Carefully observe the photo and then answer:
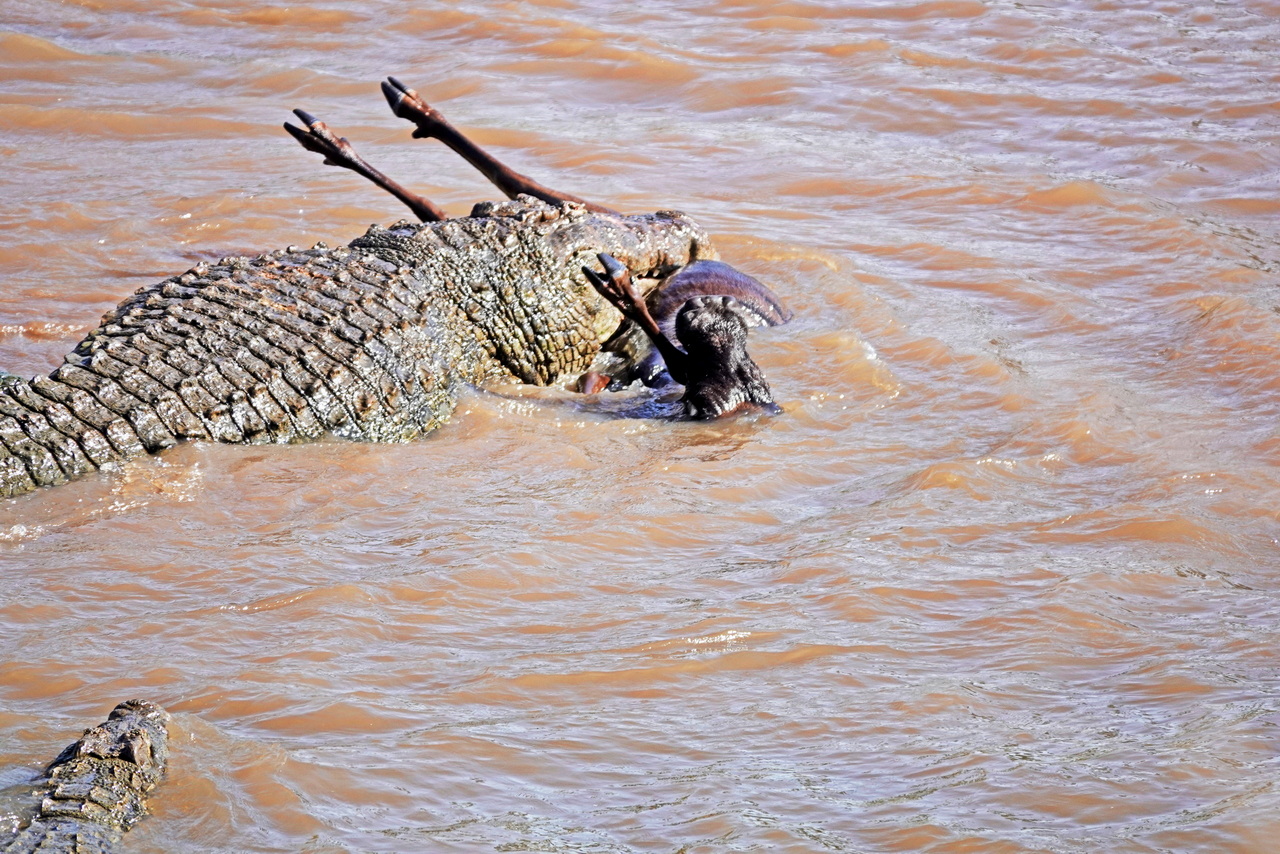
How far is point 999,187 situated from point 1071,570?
4.61 meters

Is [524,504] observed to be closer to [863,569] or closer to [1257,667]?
A: [863,569]

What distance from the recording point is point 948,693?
11.6ft

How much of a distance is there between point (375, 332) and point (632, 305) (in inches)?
41.3

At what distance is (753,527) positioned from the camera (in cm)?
465

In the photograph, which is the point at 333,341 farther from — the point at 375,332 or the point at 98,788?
the point at 98,788

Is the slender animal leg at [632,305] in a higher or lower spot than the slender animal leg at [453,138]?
lower

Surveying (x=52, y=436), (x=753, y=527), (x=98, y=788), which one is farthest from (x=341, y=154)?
(x=98, y=788)

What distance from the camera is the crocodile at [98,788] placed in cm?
244

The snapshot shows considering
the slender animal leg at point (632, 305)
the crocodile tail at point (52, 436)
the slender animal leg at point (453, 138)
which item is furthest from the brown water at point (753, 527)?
the slender animal leg at point (453, 138)

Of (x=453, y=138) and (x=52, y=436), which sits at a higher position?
(x=453, y=138)

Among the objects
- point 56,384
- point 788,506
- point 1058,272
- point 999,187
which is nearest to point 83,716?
point 56,384

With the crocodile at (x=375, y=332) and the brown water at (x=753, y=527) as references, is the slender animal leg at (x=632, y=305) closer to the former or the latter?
the crocodile at (x=375, y=332)

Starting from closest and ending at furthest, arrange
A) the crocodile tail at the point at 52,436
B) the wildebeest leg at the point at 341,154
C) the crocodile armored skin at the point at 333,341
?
the crocodile tail at the point at 52,436, the crocodile armored skin at the point at 333,341, the wildebeest leg at the point at 341,154

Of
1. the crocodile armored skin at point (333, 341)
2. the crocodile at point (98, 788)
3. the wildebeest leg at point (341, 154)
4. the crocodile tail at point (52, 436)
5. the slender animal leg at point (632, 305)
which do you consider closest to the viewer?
the crocodile at point (98, 788)
